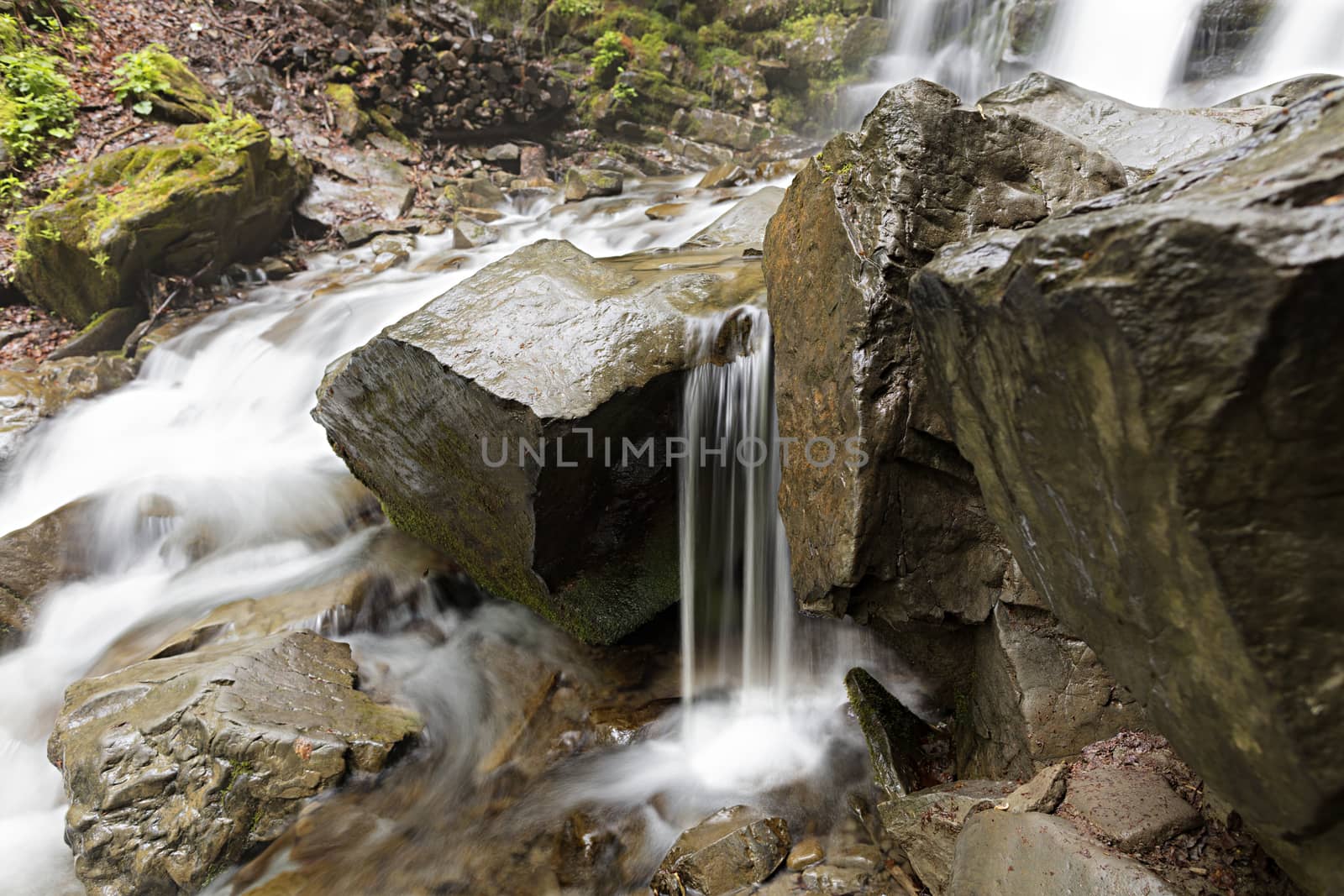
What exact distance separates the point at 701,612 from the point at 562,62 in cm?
1377

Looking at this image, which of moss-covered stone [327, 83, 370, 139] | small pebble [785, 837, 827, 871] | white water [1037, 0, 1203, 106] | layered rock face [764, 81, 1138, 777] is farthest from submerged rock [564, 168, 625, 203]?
small pebble [785, 837, 827, 871]

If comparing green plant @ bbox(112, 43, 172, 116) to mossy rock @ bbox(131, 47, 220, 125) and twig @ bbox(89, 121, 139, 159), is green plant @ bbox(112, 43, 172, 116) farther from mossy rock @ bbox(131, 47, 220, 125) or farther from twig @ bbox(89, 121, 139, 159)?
twig @ bbox(89, 121, 139, 159)

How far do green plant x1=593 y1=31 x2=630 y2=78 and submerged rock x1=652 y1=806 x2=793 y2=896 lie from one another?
14549mm

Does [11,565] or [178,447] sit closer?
[11,565]

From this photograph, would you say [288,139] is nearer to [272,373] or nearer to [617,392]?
[272,373]

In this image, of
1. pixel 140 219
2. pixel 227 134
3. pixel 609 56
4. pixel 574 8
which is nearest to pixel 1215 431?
pixel 140 219

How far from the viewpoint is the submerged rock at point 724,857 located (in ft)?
8.80

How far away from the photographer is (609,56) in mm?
14086

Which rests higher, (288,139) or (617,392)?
(288,139)

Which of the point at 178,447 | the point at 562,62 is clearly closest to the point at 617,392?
the point at 178,447

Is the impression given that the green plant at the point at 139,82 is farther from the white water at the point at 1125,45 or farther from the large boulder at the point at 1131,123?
the white water at the point at 1125,45

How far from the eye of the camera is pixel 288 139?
9922 mm

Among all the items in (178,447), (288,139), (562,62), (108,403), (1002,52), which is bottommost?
(178,447)

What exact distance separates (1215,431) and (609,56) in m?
15.3
